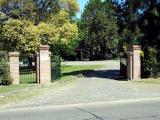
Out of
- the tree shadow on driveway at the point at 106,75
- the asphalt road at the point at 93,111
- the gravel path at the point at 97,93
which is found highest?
the tree shadow on driveway at the point at 106,75

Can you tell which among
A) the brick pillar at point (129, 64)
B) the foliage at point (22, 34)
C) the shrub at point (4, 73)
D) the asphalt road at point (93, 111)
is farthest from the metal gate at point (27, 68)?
the asphalt road at point (93, 111)

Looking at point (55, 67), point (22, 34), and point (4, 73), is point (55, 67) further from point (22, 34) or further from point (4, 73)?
point (22, 34)

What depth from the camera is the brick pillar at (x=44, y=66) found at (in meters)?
24.1

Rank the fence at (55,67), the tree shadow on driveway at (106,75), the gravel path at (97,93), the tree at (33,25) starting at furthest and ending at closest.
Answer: the tree at (33,25)
the tree shadow on driveway at (106,75)
the fence at (55,67)
the gravel path at (97,93)

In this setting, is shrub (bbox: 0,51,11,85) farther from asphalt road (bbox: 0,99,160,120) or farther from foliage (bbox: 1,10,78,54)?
foliage (bbox: 1,10,78,54)

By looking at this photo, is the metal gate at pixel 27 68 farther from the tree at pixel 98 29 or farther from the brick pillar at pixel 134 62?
the tree at pixel 98 29

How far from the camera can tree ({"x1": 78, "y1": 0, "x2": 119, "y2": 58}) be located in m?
81.7

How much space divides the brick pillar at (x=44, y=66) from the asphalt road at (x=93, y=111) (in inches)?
318

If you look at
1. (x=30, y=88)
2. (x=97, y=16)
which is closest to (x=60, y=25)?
(x=30, y=88)

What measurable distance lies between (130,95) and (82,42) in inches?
2645

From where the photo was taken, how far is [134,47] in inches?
1017

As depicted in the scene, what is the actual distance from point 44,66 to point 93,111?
10470mm

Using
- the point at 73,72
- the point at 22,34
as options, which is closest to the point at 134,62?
the point at 73,72

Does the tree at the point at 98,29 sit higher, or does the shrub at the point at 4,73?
the tree at the point at 98,29
